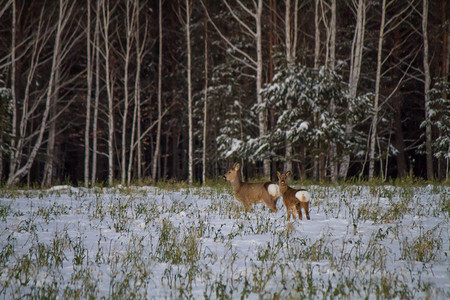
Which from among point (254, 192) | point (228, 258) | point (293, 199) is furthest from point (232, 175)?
point (228, 258)

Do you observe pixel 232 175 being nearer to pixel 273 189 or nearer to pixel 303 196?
pixel 273 189

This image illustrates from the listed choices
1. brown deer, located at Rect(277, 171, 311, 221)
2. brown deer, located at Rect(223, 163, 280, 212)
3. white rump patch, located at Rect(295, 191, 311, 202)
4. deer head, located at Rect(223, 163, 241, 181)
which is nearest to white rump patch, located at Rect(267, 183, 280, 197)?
brown deer, located at Rect(223, 163, 280, 212)

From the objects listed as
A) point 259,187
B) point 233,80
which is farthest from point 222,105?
point 259,187

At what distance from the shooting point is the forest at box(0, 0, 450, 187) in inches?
527

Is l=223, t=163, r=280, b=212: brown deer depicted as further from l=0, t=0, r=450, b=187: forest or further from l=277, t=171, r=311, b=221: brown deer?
l=0, t=0, r=450, b=187: forest

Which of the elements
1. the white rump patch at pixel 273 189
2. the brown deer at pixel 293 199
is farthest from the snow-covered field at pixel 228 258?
the white rump patch at pixel 273 189

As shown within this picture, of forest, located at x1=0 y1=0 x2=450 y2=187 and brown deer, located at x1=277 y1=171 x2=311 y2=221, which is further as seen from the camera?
forest, located at x1=0 y1=0 x2=450 y2=187

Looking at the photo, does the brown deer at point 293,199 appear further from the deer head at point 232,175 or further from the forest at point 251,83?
the forest at point 251,83

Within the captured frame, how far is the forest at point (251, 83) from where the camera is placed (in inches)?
527

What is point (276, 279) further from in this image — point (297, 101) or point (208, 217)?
point (297, 101)

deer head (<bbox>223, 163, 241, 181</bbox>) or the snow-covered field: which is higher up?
deer head (<bbox>223, 163, 241, 181</bbox>)

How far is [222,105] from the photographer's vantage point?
24625 mm

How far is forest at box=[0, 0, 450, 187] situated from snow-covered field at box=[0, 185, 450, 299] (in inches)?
263

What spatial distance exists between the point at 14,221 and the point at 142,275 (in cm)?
363
